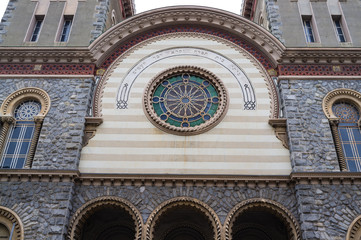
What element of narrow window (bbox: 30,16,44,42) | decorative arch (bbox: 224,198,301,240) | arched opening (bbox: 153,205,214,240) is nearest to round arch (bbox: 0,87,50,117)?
narrow window (bbox: 30,16,44,42)

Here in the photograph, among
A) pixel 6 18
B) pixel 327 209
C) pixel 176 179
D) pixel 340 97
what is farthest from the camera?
pixel 6 18

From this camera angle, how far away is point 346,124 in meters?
16.3

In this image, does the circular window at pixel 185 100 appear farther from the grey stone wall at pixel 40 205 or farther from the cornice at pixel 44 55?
the grey stone wall at pixel 40 205

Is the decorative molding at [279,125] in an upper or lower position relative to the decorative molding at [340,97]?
lower

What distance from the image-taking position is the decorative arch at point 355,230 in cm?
1345

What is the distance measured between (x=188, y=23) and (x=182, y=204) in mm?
9688

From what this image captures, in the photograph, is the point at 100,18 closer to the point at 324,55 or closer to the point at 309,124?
the point at 324,55

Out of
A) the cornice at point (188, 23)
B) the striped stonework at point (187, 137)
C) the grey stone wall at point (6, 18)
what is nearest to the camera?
Result: the striped stonework at point (187, 137)

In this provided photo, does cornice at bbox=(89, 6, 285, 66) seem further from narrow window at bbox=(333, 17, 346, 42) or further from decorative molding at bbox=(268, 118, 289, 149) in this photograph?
narrow window at bbox=(333, 17, 346, 42)

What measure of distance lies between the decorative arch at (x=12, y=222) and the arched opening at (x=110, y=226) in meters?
3.19

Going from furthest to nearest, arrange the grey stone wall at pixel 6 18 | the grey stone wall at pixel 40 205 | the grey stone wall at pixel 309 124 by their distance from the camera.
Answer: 1. the grey stone wall at pixel 6 18
2. the grey stone wall at pixel 309 124
3. the grey stone wall at pixel 40 205

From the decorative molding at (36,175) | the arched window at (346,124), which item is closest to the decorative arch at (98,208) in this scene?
the decorative molding at (36,175)

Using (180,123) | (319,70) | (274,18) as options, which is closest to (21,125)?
(180,123)

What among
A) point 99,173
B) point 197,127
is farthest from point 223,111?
point 99,173
